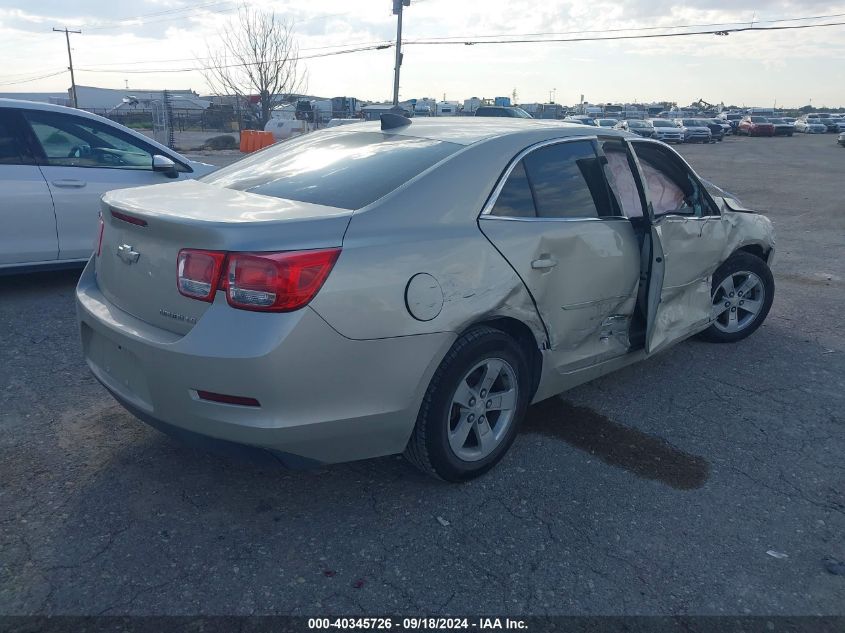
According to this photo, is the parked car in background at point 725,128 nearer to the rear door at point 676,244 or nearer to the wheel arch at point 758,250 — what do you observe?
the wheel arch at point 758,250

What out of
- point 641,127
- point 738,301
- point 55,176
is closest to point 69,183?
point 55,176

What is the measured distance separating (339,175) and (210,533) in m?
1.74

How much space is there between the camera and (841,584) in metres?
2.83

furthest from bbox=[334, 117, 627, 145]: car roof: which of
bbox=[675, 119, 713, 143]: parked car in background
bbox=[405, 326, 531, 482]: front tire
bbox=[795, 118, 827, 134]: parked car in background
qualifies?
bbox=[795, 118, 827, 134]: parked car in background

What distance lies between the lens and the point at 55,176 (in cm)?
624

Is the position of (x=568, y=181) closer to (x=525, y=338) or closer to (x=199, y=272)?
(x=525, y=338)

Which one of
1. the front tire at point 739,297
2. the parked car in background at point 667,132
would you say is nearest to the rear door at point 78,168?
the front tire at point 739,297

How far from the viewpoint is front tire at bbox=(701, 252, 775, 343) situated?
543 centimetres

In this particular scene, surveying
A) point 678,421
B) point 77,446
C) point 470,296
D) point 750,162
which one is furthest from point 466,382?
point 750,162

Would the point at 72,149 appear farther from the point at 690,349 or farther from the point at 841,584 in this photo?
the point at 841,584

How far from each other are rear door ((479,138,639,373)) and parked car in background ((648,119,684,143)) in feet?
130

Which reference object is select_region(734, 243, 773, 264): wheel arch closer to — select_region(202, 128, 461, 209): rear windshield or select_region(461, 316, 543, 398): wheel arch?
select_region(461, 316, 543, 398): wheel arch

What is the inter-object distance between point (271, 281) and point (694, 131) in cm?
4718

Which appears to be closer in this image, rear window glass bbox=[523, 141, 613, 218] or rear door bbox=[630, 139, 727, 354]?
rear window glass bbox=[523, 141, 613, 218]
